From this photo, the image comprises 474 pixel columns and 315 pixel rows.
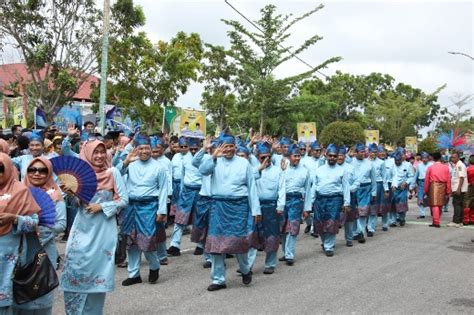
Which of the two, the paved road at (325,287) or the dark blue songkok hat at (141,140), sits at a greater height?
the dark blue songkok hat at (141,140)

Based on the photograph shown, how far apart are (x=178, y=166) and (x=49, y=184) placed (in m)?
6.35

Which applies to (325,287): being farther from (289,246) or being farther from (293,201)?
(293,201)

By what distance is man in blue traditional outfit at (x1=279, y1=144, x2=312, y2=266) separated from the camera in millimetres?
9070

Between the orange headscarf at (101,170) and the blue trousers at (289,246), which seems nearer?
the orange headscarf at (101,170)

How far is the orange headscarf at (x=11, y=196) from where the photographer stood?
382cm

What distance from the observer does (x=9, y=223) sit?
3.82 metres

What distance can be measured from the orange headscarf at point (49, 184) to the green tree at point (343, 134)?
95.0 feet

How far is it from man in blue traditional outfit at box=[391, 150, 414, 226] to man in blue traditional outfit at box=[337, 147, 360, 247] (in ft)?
8.55

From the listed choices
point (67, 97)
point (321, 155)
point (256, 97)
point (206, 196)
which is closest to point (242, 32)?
point (256, 97)

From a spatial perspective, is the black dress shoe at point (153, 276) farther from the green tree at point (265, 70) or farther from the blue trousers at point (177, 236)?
the green tree at point (265, 70)

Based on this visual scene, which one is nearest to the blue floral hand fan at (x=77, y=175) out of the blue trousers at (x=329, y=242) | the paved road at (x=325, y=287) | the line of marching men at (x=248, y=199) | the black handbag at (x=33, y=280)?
the black handbag at (x=33, y=280)

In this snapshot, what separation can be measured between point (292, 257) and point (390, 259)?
5.66 ft

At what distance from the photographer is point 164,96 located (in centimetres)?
2017

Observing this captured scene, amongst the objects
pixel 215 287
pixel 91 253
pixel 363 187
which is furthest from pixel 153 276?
pixel 363 187
